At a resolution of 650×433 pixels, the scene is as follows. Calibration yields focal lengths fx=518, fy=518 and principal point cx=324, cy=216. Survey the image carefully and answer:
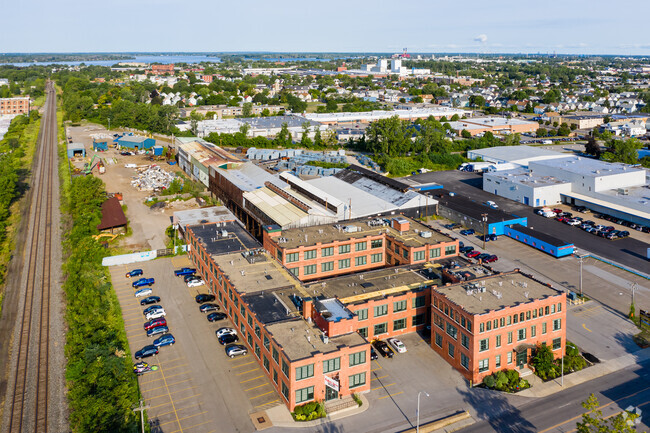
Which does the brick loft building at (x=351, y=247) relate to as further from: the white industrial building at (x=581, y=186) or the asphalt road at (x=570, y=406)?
the white industrial building at (x=581, y=186)

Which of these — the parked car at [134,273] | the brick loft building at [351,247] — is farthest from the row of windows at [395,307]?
the parked car at [134,273]

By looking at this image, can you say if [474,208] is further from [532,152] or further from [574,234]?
[532,152]

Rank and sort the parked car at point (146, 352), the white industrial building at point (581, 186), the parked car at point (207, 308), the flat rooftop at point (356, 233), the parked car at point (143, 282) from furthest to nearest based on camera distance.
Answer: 1. the white industrial building at point (581, 186)
2. the flat rooftop at point (356, 233)
3. the parked car at point (143, 282)
4. the parked car at point (207, 308)
5. the parked car at point (146, 352)

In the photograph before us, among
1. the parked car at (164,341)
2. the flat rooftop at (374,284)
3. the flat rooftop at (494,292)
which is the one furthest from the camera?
the flat rooftop at (374,284)

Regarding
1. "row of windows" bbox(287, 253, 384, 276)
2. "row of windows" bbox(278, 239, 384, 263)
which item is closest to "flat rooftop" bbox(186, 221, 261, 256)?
"row of windows" bbox(278, 239, 384, 263)

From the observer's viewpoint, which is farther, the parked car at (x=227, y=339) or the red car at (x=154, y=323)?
the red car at (x=154, y=323)

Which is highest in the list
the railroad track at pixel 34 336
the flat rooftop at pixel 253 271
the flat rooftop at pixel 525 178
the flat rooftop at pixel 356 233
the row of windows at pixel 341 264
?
the flat rooftop at pixel 525 178

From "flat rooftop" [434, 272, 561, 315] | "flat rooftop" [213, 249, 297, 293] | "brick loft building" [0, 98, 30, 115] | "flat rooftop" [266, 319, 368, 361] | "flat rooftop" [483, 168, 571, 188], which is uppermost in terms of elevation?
"brick loft building" [0, 98, 30, 115]

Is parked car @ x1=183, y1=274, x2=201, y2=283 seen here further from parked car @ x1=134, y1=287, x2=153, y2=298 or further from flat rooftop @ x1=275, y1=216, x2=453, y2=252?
flat rooftop @ x1=275, y1=216, x2=453, y2=252
